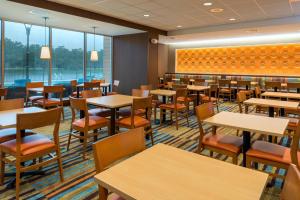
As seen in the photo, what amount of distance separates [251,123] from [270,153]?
35 cm

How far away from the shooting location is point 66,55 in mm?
7867

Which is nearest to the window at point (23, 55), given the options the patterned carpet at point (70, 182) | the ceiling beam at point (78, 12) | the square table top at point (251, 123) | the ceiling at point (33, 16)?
the ceiling at point (33, 16)

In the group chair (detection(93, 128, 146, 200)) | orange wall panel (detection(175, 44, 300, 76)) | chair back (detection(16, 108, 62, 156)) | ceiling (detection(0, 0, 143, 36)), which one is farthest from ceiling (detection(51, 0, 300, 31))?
chair (detection(93, 128, 146, 200))

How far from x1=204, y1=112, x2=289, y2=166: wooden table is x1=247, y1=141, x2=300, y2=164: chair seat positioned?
0.11 metres

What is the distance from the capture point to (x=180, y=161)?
1.40 m

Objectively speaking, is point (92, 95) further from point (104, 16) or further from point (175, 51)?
point (175, 51)

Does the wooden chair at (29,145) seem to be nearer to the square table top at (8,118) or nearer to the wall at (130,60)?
the square table top at (8,118)

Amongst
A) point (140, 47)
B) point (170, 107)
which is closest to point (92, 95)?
point (170, 107)

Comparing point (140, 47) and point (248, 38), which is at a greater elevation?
point (248, 38)

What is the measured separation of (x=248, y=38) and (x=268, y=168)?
737cm

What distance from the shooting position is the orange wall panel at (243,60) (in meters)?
8.57

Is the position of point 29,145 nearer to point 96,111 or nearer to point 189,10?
point 96,111

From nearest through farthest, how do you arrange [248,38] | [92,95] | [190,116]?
[92,95] < [190,116] < [248,38]

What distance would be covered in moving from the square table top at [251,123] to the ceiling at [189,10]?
3223mm
